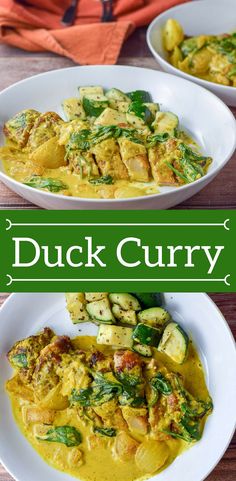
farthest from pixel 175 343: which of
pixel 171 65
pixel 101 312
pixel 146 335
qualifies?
pixel 171 65

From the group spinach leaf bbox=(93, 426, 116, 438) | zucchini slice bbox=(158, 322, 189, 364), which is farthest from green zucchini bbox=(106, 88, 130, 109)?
spinach leaf bbox=(93, 426, 116, 438)

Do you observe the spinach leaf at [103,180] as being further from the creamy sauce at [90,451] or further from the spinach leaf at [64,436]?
the spinach leaf at [64,436]

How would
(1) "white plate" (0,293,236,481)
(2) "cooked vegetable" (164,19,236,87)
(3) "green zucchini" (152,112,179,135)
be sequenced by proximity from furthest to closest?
1. (2) "cooked vegetable" (164,19,236,87)
2. (3) "green zucchini" (152,112,179,135)
3. (1) "white plate" (0,293,236,481)

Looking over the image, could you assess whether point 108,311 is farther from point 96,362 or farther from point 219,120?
point 219,120

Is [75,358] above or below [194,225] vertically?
below

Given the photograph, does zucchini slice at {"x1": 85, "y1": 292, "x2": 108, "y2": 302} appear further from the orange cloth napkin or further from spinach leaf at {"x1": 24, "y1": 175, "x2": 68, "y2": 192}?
the orange cloth napkin

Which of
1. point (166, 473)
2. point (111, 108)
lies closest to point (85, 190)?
point (111, 108)

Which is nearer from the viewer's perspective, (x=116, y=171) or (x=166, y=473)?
(x=166, y=473)
